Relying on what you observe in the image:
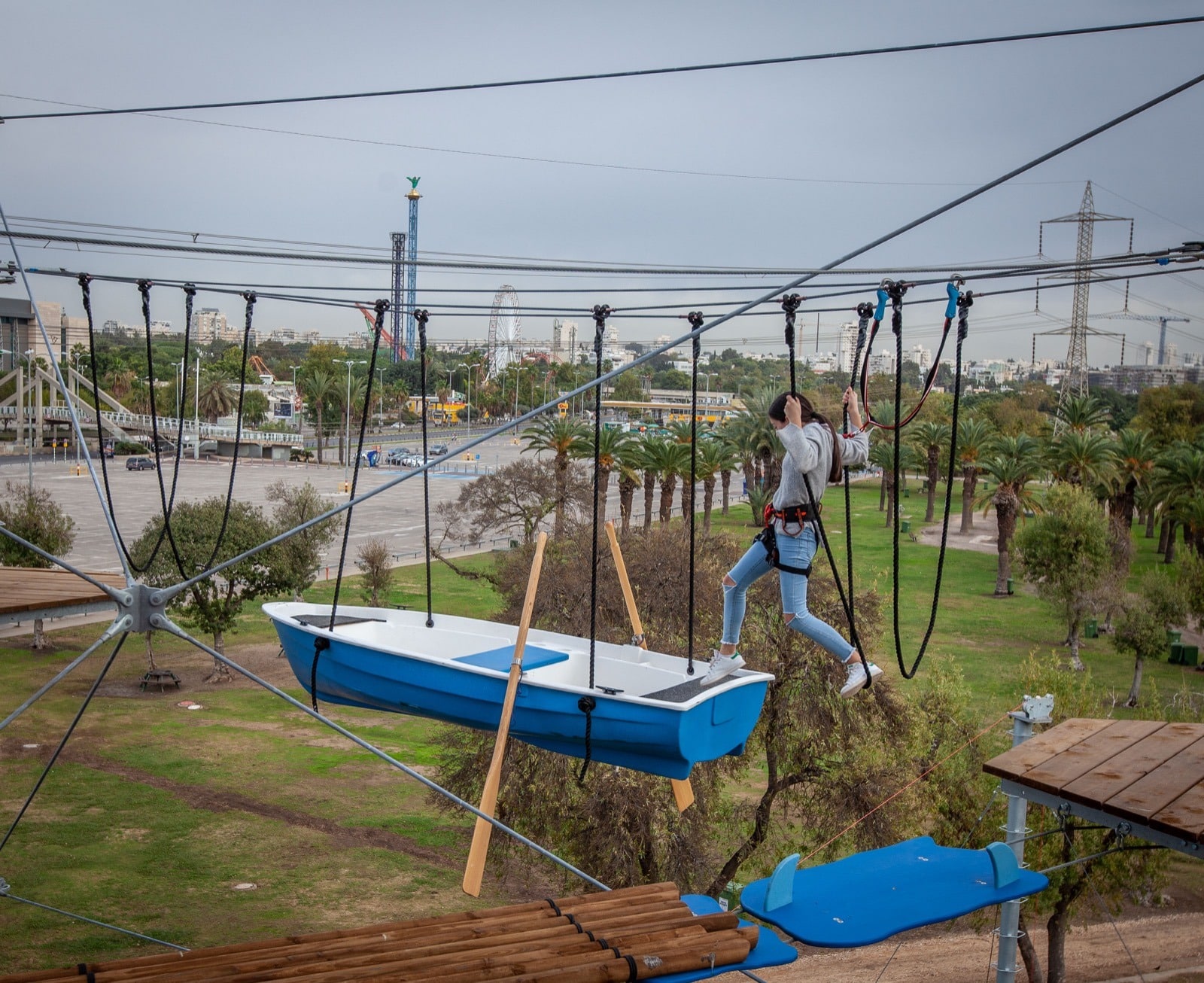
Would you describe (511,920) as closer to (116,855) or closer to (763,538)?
(763,538)

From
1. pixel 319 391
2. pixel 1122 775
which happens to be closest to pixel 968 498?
pixel 319 391

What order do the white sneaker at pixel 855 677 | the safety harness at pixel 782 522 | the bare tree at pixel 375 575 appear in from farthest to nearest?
the bare tree at pixel 375 575, the white sneaker at pixel 855 677, the safety harness at pixel 782 522

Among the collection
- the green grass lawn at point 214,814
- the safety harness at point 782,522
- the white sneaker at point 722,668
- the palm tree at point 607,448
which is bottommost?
the green grass lawn at point 214,814

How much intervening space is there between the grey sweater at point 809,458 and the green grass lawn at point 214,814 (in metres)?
13.7

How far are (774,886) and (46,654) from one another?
31.2m

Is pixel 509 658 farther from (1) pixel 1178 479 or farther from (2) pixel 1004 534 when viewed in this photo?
(2) pixel 1004 534

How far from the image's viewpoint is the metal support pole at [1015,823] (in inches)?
389

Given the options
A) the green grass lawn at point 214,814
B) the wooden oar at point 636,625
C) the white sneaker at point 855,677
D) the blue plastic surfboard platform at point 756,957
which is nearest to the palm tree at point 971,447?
the green grass lawn at point 214,814

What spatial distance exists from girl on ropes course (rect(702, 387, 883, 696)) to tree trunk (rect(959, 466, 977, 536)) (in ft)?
172

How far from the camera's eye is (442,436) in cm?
8988

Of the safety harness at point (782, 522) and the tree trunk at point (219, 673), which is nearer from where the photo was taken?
the safety harness at point (782, 522)

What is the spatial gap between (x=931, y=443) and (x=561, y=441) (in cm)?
2847

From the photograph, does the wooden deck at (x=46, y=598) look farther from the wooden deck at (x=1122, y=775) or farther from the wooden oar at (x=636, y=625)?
the wooden deck at (x=1122, y=775)

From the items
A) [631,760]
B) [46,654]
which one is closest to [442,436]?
[46,654]
